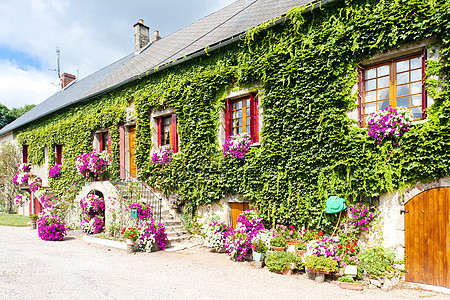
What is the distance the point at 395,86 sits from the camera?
599cm

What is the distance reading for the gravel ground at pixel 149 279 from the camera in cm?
505

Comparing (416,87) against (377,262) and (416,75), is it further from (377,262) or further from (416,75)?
(377,262)

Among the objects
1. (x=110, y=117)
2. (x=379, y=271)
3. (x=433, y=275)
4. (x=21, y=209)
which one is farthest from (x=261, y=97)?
(x=21, y=209)

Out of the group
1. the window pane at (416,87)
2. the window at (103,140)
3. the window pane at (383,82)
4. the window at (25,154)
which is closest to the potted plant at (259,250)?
the window pane at (383,82)

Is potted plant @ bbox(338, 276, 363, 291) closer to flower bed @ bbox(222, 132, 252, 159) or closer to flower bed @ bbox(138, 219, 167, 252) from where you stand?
flower bed @ bbox(222, 132, 252, 159)

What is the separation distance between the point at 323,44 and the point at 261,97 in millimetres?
1914

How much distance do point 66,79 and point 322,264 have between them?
2435 cm

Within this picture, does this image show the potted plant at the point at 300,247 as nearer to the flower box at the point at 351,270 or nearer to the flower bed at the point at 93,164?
the flower box at the point at 351,270

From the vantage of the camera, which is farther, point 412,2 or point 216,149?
point 216,149

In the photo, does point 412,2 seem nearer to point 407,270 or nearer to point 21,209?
point 407,270

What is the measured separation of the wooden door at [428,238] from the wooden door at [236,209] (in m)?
3.86

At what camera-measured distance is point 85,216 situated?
11078 millimetres

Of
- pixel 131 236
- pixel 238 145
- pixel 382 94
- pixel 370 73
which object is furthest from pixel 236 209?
pixel 370 73

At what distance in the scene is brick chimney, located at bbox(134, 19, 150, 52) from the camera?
1752cm
